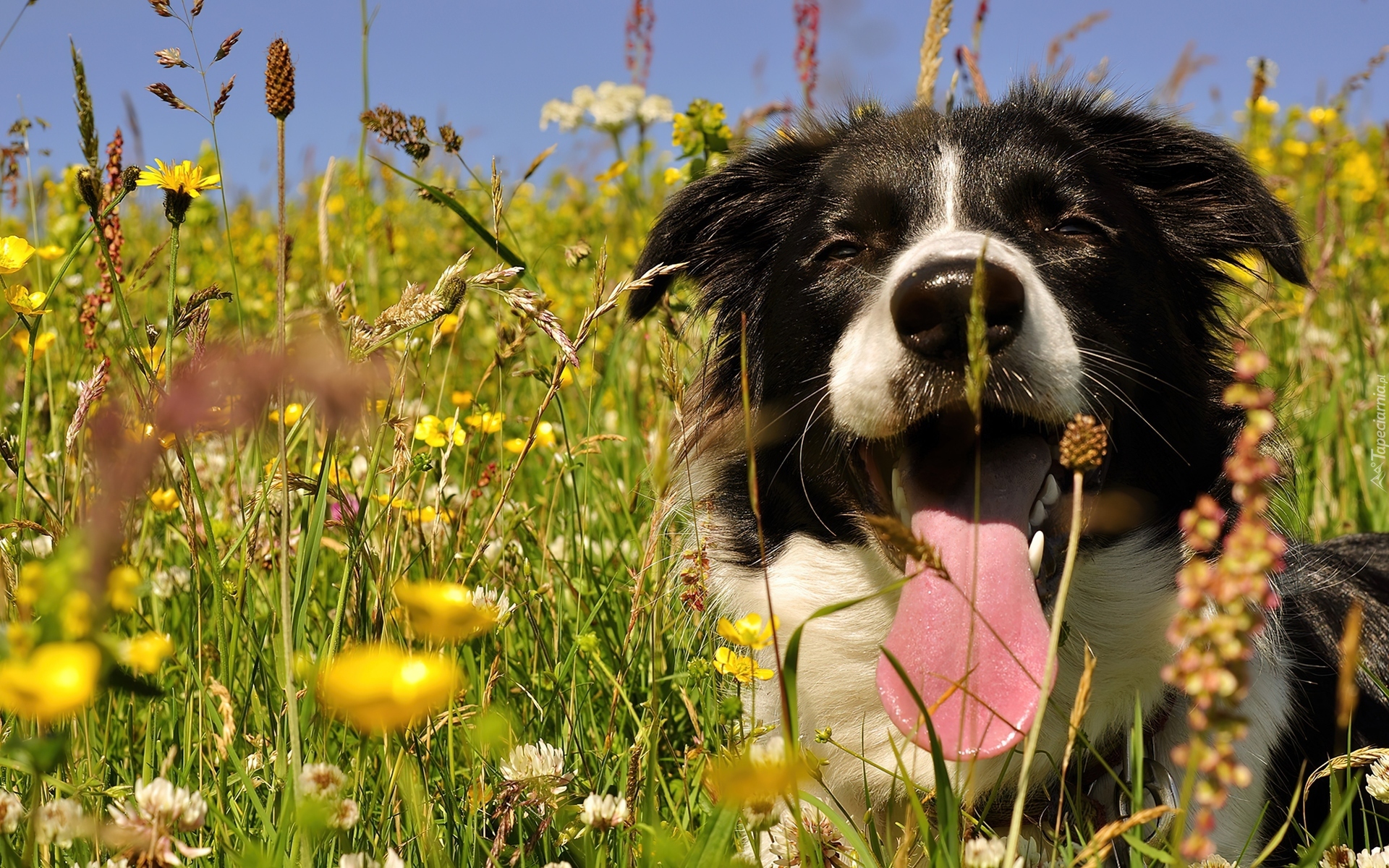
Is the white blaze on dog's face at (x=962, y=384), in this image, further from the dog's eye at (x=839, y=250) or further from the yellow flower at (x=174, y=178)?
the yellow flower at (x=174, y=178)

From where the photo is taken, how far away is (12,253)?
146cm

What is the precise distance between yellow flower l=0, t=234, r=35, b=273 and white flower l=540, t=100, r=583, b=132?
2476 millimetres

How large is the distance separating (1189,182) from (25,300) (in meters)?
2.32

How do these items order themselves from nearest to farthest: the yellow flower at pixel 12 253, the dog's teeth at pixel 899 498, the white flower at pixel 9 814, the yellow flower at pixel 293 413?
the white flower at pixel 9 814 < the yellow flower at pixel 12 253 < the dog's teeth at pixel 899 498 < the yellow flower at pixel 293 413

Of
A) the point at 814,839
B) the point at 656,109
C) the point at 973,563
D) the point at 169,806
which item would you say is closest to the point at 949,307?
the point at 973,563

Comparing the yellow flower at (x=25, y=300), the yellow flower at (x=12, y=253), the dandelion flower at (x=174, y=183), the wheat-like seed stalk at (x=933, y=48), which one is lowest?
the yellow flower at (x=25, y=300)

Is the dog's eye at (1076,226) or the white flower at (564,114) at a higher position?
the white flower at (564,114)

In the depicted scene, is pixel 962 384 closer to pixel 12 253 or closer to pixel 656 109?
pixel 12 253

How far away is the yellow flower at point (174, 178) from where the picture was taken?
144cm

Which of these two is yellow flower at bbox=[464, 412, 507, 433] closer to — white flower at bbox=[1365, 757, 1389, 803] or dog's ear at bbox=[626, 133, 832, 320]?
dog's ear at bbox=[626, 133, 832, 320]

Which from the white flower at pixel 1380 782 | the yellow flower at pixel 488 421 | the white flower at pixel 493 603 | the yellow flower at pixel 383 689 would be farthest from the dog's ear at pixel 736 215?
the yellow flower at pixel 383 689

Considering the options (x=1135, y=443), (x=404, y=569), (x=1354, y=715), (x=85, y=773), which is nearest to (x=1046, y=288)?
(x=1135, y=443)

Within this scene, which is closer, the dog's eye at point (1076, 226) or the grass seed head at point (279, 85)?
the grass seed head at point (279, 85)

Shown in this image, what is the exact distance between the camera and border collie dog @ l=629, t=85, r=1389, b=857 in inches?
73.0
